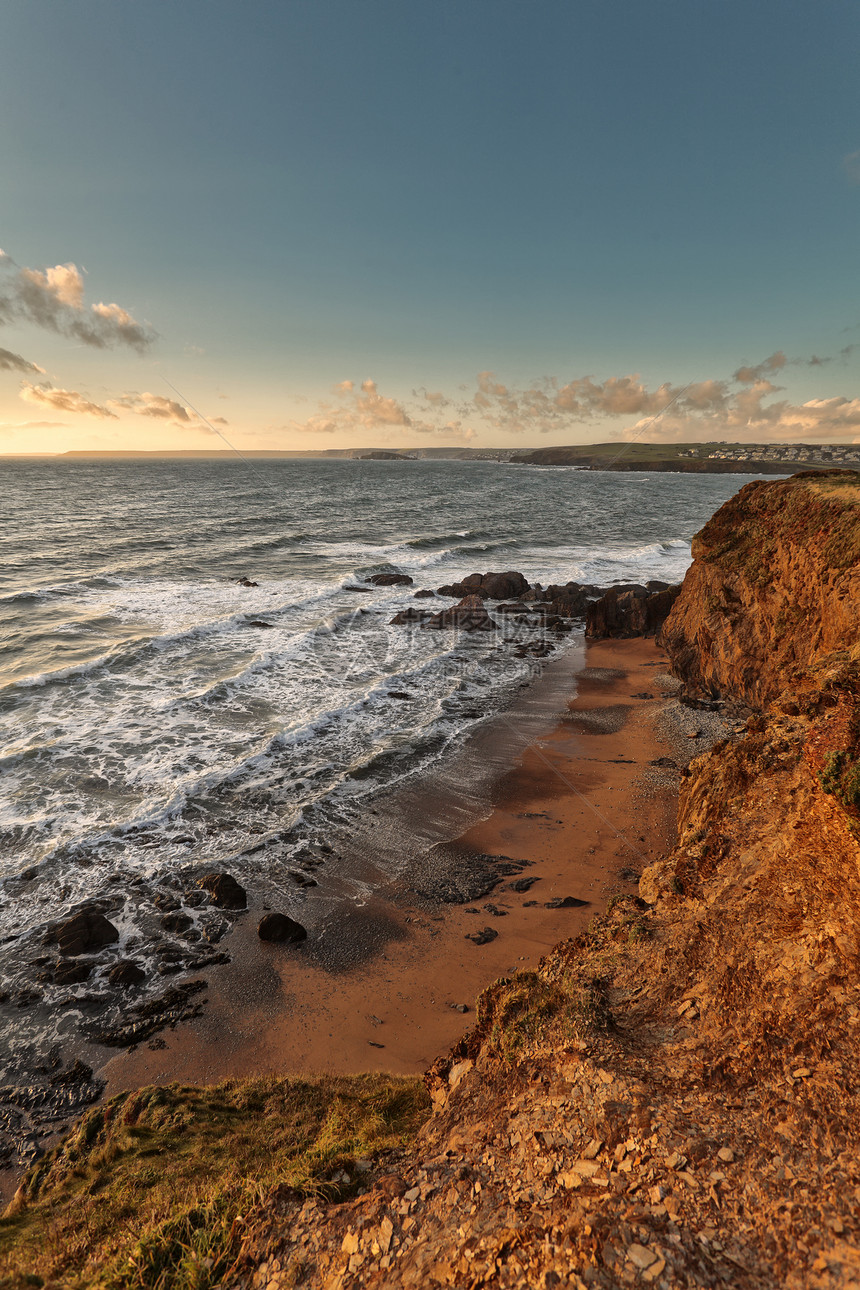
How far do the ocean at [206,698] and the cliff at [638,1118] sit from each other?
20.7ft

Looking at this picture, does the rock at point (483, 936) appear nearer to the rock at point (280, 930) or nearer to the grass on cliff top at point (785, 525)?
the rock at point (280, 930)

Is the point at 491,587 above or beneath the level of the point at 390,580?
above

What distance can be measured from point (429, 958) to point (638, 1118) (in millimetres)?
6719

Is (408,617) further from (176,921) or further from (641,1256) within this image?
(641,1256)

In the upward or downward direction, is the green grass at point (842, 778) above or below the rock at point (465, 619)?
above

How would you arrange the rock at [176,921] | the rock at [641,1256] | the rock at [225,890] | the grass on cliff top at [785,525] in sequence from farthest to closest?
the grass on cliff top at [785,525]
the rock at [225,890]
the rock at [176,921]
the rock at [641,1256]

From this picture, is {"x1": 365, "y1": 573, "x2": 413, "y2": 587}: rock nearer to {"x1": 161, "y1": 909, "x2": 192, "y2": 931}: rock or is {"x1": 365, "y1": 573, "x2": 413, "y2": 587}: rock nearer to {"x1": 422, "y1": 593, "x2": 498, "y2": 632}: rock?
{"x1": 422, "y1": 593, "x2": 498, "y2": 632}: rock

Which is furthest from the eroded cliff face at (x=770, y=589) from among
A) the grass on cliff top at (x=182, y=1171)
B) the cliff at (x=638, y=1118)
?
the grass on cliff top at (x=182, y=1171)

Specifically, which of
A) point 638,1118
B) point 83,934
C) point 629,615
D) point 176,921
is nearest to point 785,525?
point 629,615

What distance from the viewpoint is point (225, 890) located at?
12383 millimetres

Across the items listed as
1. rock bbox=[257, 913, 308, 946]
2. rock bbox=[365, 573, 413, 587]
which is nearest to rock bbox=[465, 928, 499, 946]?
rock bbox=[257, 913, 308, 946]

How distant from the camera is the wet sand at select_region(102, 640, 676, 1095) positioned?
358 inches

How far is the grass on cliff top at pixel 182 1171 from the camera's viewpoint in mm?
4719

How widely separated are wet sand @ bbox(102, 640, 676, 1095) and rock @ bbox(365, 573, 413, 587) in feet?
84.0
